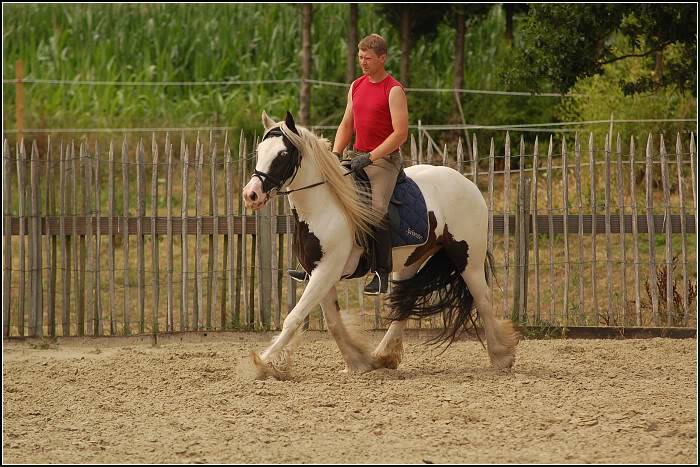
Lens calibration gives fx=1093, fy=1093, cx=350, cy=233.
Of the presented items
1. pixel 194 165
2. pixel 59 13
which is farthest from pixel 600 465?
pixel 59 13

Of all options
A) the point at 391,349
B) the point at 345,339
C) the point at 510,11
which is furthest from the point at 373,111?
the point at 510,11

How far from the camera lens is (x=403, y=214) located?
24.4ft

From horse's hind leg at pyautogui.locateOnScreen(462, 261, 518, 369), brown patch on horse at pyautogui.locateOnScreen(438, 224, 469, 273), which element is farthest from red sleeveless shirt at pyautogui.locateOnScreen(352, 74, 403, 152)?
horse's hind leg at pyautogui.locateOnScreen(462, 261, 518, 369)

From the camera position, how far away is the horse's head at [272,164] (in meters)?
6.69

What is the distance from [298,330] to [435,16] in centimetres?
Result: 1221

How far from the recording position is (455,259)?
7.86 metres

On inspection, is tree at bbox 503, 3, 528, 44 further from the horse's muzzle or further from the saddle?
the horse's muzzle

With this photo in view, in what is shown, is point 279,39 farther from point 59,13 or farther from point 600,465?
point 600,465

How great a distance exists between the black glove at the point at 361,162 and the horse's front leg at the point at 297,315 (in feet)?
1.96

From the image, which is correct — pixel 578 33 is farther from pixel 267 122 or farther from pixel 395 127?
pixel 267 122

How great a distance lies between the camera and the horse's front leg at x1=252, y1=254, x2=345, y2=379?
713 cm

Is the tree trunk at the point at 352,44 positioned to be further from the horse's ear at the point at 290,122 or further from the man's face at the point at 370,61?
the horse's ear at the point at 290,122

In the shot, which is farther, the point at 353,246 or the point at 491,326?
the point at 491,326

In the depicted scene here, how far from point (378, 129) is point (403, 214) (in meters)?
0.60
